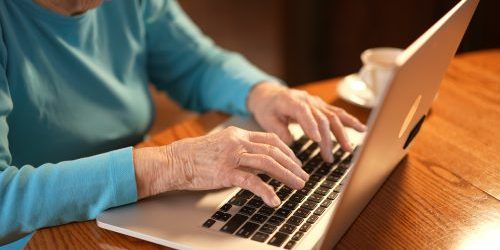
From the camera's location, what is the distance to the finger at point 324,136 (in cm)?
99

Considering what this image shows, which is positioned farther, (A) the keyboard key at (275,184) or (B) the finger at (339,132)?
(B) the finger at (339,132)

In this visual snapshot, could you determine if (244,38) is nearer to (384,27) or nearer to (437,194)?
(384,27)

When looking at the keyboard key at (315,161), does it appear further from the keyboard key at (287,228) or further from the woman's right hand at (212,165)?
the keyboard key at (287,228)

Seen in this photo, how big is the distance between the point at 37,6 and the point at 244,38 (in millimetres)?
1874

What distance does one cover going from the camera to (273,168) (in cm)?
87

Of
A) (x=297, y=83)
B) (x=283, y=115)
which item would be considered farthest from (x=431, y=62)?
(x=297, y=83)

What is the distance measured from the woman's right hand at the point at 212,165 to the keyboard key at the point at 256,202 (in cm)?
3

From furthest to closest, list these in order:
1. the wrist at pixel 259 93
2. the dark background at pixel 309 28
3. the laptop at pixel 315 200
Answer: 1. the dark background at pixel 309 28
2. the wrist at pixel 259 93
3. the laptop at pixel 315 200

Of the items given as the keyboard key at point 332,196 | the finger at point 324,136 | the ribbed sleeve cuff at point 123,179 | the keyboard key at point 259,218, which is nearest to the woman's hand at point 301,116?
the finger at point 324,136

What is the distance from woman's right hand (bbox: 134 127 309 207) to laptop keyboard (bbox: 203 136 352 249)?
3 cm

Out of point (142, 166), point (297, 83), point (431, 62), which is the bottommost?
point (297, 83)

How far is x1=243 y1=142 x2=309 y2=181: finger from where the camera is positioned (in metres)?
0.89

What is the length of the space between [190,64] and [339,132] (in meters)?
0.46

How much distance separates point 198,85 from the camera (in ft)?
4.50
